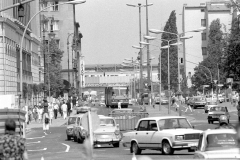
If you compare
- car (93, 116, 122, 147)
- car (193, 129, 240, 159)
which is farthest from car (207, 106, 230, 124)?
car (193, 129, 240, 159)

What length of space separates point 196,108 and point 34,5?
2693 centimetres

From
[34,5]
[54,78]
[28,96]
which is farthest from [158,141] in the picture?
[54,78]

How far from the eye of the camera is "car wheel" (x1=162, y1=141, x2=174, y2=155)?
24.9 m

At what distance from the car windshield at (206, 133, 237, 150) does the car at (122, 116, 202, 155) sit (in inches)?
277

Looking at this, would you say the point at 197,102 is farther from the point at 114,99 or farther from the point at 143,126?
the point at 143,126

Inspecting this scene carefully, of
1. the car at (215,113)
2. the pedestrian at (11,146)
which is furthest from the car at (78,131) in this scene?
the pedestrian at (11,146)

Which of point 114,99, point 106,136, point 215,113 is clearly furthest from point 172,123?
point 114,99

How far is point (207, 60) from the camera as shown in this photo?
12800cm

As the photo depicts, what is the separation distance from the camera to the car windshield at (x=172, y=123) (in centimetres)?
2578

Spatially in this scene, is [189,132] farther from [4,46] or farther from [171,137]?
[4,46]

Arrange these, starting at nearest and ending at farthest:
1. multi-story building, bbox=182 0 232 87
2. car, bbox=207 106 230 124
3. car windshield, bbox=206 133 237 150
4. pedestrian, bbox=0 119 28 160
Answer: pedestrian, bbox=0 119 28 160 → car windshield, bbox=206 133 237 150 → car, bbox=207 106 230 124 → multi-story building, bbox=182 0 232 87

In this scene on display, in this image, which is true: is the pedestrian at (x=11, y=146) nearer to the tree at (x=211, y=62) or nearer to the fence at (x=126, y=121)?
the fence at (x=126, y=121)

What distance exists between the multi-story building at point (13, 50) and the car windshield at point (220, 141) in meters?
41.1

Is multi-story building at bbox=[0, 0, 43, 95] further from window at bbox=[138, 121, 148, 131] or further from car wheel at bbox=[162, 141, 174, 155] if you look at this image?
car wheel at bbox=[162, 141, 174, 155]
